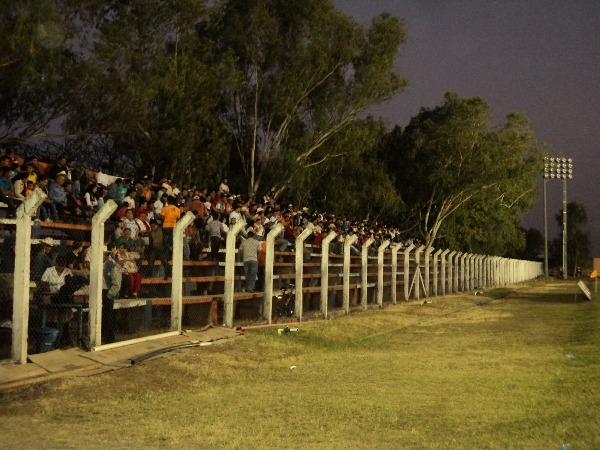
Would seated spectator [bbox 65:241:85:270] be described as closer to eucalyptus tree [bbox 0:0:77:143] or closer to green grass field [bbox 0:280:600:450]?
green grass field [bbox 0:280:600:450]

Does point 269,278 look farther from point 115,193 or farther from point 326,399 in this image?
point 326,399

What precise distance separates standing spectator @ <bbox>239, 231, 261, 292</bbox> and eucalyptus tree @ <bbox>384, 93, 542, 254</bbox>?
37307 millimetres

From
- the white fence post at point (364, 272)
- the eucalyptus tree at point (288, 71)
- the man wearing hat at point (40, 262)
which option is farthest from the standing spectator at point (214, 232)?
the eucalyptus tree at point (288, 71)

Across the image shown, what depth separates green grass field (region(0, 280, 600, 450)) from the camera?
22.6 feet

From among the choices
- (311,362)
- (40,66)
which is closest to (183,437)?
(311,362)

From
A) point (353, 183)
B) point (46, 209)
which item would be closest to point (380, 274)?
point (46, 209)

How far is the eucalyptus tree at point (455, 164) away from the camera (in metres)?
52.0

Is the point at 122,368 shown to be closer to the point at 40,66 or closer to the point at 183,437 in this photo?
the point at 183,437

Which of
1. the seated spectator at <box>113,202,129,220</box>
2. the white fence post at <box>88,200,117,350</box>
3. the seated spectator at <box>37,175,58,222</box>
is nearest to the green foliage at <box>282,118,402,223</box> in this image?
the seated spectator at <box>113,202,129,220</box>

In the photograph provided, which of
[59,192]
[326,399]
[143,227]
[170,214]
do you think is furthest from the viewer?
[170,214]

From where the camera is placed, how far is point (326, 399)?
877 cm

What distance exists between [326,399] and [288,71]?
2950 centimetres

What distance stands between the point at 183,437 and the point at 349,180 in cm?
4054

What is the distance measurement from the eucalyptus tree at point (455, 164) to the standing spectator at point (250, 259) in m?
37.3
